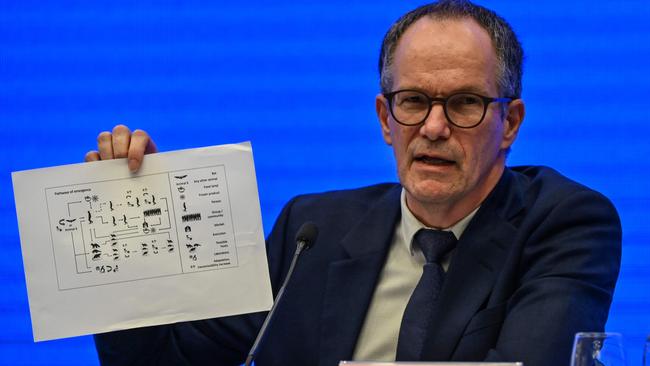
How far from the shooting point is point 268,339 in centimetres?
278

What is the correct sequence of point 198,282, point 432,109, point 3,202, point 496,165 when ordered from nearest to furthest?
point 198,282
point 432,109
point 496,165
point 3,202

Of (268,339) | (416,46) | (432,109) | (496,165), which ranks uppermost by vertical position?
(416,46)

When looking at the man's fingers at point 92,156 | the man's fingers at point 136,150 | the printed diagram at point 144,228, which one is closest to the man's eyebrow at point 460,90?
the printed diagram at point 144,228

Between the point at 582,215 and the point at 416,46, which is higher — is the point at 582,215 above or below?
below

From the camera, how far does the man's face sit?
2602 mm

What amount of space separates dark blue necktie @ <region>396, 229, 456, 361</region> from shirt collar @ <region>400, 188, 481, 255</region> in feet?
0.10

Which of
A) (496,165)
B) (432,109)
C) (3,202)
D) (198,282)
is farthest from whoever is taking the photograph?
(3,202)

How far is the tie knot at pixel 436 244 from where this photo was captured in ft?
8.75

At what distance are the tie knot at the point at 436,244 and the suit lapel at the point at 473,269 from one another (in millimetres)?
43

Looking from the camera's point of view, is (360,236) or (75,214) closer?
(75,214)

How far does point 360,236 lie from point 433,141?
1.27 ft

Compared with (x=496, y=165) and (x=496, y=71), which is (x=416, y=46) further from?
(x=496, y=165)

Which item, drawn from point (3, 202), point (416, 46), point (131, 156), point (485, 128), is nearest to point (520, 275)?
point (485, 128)

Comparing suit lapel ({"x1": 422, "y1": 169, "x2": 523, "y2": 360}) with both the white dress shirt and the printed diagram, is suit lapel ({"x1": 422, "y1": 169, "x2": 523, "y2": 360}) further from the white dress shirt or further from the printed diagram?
the printed diagram
